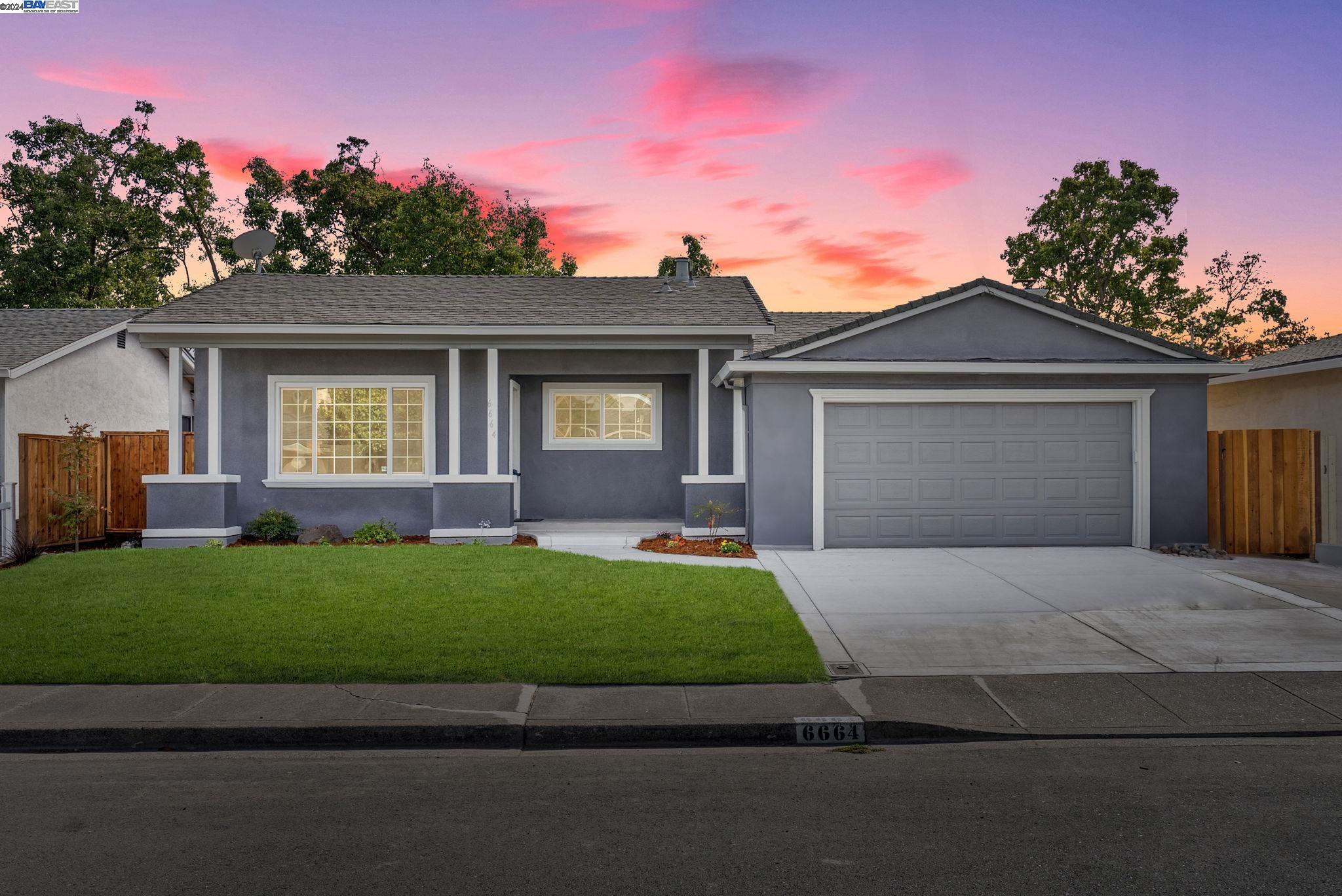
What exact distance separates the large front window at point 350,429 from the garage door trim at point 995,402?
6382 mm

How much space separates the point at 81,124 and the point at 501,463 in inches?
1019

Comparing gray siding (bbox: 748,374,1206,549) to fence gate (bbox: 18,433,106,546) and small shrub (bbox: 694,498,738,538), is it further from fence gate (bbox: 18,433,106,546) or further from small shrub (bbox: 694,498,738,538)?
fence gate (bbox: 18,433,106,546)

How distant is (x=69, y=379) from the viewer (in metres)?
16.5

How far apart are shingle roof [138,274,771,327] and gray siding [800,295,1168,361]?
2.08m

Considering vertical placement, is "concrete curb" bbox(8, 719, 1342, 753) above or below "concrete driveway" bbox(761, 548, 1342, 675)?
below

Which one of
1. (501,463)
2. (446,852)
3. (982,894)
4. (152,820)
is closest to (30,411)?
(501,463)

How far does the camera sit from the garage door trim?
42.5 feet

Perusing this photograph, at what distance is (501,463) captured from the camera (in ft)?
46.4

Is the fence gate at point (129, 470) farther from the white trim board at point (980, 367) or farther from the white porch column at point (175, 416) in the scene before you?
the white trim board at point (980, 367)

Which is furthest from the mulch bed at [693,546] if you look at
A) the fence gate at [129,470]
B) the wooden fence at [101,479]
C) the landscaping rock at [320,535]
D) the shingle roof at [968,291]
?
the fence gate at [129,470]

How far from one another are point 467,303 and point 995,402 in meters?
8.83

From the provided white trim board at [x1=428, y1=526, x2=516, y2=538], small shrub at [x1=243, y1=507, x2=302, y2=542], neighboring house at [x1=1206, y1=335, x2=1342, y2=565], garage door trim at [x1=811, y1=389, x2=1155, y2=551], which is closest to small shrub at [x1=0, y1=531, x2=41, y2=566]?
small shrub at [x1=243, y1=507, x2=302, y2=542]

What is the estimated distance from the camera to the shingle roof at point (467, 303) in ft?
46.2

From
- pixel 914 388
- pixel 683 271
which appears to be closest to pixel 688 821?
pixel 914 388
